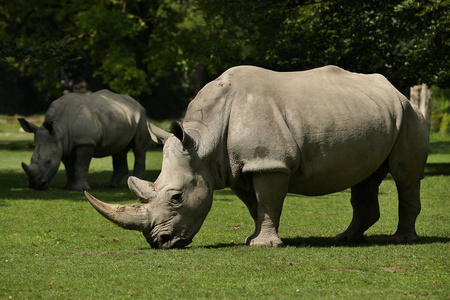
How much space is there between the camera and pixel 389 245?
1104 cm

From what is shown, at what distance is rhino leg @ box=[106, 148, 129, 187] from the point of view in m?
21.7

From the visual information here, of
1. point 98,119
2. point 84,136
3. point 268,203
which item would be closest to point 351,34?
point 98,119

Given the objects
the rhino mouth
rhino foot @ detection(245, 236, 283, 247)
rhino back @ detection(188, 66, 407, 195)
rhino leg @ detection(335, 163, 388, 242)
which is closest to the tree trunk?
rhino leg @ detection(335, 163, 388, 242)

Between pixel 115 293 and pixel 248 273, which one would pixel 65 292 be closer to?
pixel 115 293

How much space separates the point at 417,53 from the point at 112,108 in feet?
24.0

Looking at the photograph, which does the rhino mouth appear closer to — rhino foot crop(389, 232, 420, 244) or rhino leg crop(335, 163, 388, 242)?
rhino leg crop(335, 163, 388, 242)

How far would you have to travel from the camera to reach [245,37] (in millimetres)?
27625

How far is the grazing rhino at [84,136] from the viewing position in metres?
19.6

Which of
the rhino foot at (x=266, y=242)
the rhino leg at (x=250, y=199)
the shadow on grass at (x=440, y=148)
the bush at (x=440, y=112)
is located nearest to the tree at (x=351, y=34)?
the shadow on grass at (x=440, y=148)

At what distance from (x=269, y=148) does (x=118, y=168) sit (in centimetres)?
1214

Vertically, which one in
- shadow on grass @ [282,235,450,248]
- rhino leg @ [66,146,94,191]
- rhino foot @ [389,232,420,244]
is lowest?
rhino leg @ [66,146,94,191]

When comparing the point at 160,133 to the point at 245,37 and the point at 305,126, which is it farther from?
the point at 245,37

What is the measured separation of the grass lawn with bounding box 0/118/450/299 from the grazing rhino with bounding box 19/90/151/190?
12.2ft

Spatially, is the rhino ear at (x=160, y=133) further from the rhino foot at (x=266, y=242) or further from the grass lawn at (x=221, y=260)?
the rhino foot at (x=266, y=242)
